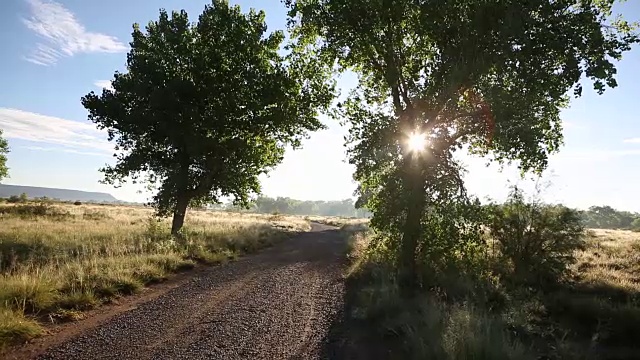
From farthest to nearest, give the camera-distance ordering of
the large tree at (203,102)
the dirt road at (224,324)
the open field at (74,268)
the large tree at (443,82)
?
the large tree at (203,102), the large tree at (443,82), the open field at (74,268), the dirt road at (224,324)

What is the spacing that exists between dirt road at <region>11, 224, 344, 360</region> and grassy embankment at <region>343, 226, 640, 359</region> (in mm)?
1131

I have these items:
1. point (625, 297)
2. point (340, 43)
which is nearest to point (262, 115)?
point (340, 43)

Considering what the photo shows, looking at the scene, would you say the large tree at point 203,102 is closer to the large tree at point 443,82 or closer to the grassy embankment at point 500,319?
the large tree at point 443,82

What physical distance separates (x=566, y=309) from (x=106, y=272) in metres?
12.4

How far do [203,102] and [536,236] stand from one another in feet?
54.2

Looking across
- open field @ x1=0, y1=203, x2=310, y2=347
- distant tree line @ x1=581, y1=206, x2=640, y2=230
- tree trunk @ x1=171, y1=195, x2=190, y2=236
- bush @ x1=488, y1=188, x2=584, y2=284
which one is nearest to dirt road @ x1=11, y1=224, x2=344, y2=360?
open field @ x1=0, y1=203, x2=310, y2=347

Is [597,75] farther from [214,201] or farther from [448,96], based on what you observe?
[214,201]

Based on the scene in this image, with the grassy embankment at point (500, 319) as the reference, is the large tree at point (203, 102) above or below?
above

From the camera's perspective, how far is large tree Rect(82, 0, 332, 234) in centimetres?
1950

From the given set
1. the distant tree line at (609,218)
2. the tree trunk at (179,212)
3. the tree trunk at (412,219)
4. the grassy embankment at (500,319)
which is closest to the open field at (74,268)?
the tree trunk at (179,212)

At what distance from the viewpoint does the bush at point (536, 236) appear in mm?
12734

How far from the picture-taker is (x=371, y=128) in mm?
12984

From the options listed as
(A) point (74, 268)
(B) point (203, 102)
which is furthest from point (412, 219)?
(B) point (203, 102)

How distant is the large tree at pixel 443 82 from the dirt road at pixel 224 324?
342 cm
